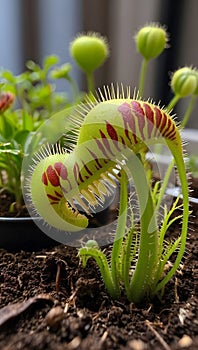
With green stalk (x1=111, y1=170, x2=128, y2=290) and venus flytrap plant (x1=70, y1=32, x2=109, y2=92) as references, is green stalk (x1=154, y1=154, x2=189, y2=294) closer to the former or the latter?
green stalk (x1=111, y1=170, x2=128, y2=290)

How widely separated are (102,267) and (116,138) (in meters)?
0.17

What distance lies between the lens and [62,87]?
1.62 meters

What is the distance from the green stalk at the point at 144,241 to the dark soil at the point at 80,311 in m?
0.02

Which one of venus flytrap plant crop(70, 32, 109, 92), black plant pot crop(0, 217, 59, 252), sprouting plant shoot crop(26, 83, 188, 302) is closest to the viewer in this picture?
sprouting plant shoot crop(26, 83, 188, 302)

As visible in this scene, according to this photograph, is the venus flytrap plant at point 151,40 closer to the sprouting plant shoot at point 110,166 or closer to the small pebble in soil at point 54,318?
the sprouting plant shoot at point 110,166

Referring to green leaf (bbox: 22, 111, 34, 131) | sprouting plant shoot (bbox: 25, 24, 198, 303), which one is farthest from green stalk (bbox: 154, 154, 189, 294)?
green leaf (bbox: 22, 111, 34, 131)

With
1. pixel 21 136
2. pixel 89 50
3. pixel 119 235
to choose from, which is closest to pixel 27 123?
pixel 21 136

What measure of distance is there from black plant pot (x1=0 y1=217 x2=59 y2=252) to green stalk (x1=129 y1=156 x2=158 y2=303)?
0.20 metres

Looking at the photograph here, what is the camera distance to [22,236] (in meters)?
0.64

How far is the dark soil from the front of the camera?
0.41 m

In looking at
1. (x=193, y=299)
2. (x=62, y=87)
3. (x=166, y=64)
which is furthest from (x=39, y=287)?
(x=62, y=87)

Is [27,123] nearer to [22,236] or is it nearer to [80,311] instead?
[22,236]

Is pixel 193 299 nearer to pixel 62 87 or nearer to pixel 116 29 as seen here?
pixel 116 29

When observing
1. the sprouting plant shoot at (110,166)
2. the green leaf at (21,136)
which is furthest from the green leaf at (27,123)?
the sprouting plant shoot at (110,166)
